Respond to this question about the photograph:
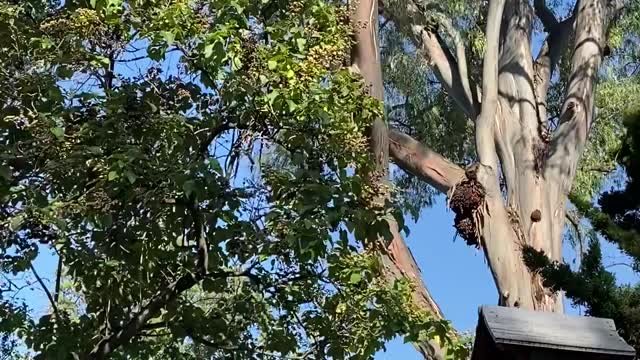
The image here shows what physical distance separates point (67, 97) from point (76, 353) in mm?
1364

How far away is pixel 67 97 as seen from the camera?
5.18 meters

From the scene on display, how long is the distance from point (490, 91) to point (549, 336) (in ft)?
20.9

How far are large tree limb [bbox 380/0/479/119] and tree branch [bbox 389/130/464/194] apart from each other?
766mm

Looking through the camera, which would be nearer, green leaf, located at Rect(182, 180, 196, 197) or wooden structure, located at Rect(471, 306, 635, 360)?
wooden structure, located at Rect(471, 306, 635, 360)

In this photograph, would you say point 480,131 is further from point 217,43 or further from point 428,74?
point 217,43

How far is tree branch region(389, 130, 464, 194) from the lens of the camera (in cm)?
909

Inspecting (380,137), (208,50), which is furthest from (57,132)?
(380,137)

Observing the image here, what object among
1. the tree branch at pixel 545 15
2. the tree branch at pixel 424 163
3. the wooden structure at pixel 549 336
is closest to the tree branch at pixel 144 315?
the wooden structure at pixel 549 336

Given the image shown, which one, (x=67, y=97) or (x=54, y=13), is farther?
(x=54, y=13)

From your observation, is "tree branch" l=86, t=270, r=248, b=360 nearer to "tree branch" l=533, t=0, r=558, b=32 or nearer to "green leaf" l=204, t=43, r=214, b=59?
"green leaf" l=204, t=43, r=214, b=59

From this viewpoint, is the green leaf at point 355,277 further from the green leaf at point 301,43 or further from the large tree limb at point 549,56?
the large tree limb at point 549,56

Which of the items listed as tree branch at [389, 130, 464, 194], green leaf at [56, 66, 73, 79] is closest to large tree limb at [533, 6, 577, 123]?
tree branch at [389, 130, 464, 194]

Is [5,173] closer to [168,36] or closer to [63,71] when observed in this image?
[63,71]

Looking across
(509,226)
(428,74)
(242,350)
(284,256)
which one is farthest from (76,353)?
(428,74)
